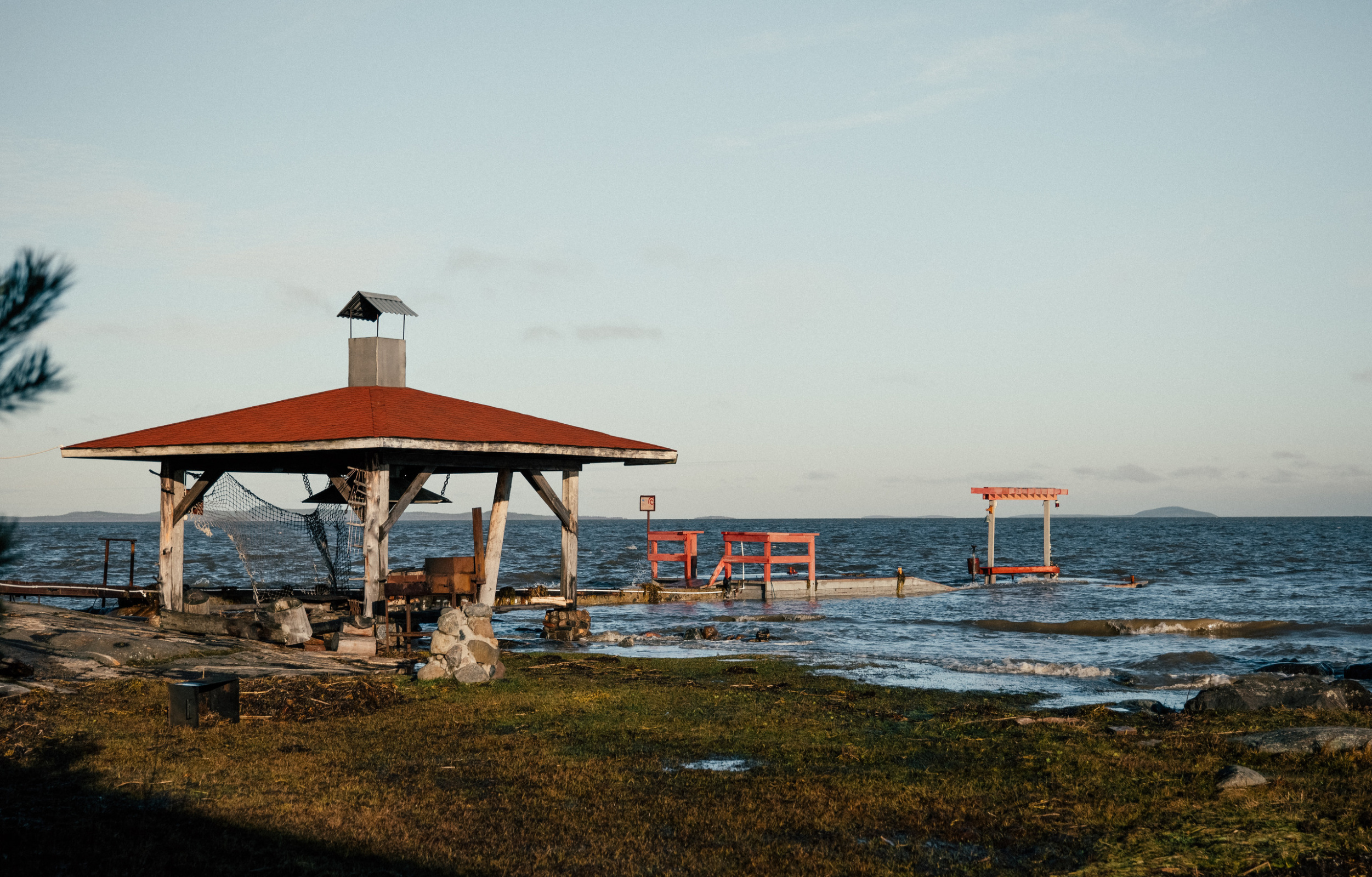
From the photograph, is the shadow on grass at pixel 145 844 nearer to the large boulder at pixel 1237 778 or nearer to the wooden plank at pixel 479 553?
the large boulder at pixel 1237 778

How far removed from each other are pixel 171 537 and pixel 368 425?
5202 millimetres

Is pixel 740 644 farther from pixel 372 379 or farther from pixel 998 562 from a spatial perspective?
pixel 998 562

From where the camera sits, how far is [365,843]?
21.1 ft

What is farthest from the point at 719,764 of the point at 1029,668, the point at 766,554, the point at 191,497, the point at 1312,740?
the point at 766,554

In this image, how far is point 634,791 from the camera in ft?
25.8

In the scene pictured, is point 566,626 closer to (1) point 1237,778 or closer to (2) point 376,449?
(2) point 376,449

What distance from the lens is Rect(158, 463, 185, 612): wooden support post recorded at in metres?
18.5

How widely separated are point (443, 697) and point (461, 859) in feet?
20.1

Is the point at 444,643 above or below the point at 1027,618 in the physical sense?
above

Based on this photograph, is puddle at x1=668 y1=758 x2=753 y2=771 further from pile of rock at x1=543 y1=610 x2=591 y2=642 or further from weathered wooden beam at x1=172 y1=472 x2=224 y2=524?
weathered wooden beam at x1=172 y1=472 x2=224 y2=524

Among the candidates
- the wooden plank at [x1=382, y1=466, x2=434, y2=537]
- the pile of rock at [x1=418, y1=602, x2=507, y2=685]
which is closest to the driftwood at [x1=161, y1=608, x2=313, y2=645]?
the wooden plank at [x1=382, y1=466, x2=434, y2=537]

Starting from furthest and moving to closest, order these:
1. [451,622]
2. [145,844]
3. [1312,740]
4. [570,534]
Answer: [570,534]
[451,622]
[1312,740]
[145,844]

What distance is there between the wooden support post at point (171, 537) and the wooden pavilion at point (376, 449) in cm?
2

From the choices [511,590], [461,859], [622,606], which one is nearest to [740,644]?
[511,590]
